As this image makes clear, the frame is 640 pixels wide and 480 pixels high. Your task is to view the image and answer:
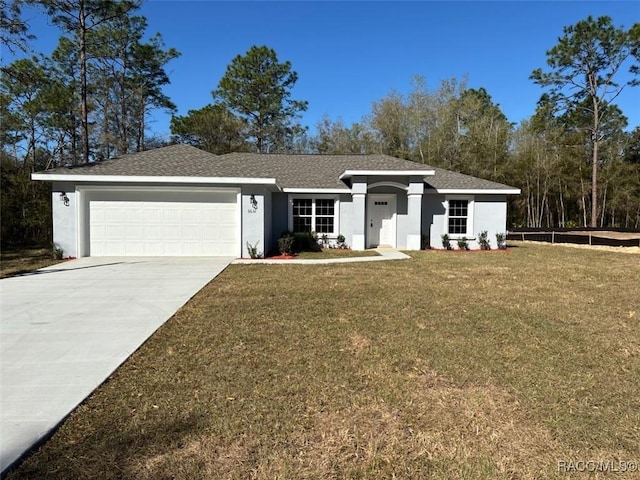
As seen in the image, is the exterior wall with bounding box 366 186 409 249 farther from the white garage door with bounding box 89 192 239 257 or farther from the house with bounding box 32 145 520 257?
the white garage door with bounding box 89 192 239 257

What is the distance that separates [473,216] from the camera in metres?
17.1

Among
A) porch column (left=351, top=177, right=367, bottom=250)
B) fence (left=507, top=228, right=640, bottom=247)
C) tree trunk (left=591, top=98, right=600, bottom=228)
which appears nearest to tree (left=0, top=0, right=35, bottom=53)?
porch column (left=351, top=177, right=367, bottom=250)

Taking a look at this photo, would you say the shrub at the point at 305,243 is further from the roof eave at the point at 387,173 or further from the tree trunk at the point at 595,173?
the tree trunk at the point at 595,173

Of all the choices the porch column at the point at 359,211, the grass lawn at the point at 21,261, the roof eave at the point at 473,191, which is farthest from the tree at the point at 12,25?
the roof eave at the point at 473,191

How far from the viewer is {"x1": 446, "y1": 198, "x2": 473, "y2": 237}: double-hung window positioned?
17.1 metres

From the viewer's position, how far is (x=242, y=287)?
27.1 feet

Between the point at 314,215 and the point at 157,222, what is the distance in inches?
257

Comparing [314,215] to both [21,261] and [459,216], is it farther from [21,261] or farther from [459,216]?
[21,261]

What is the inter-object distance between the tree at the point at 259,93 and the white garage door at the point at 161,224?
20.3m

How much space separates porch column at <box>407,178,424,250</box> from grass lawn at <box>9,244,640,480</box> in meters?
9.32

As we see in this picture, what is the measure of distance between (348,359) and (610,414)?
2430 millimetres

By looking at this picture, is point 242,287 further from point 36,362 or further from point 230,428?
point 230,428

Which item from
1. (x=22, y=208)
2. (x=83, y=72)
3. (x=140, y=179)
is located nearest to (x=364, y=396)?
(x=140, y=179)

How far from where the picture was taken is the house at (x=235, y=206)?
1260cm
